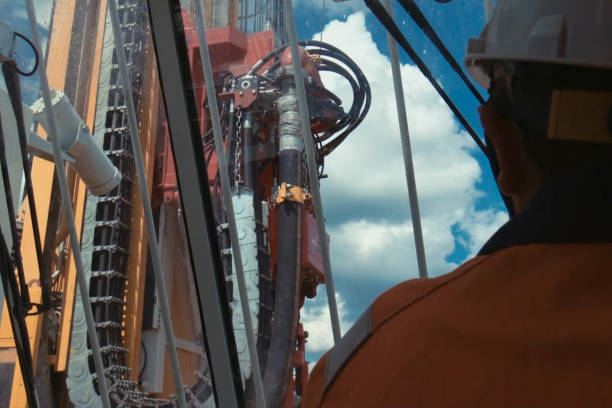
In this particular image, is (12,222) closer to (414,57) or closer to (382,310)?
(414,57)

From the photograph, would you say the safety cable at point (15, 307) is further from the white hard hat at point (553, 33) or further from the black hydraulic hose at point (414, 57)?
the white hard hat at point (553, 33)

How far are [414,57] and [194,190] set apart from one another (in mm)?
555

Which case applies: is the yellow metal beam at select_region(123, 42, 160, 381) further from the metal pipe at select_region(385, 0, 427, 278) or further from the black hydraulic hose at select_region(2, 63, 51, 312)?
the metal pipe at select_region(385, 0, 427, 278)

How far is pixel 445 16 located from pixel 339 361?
3.47 ft

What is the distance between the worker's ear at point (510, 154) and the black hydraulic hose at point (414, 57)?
2.15 feet

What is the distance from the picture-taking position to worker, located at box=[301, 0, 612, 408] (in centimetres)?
41

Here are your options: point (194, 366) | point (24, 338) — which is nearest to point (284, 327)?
point (194, 366)

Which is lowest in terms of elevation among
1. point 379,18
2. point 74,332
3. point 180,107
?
point 74,332

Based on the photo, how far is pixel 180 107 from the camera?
4.07 ft

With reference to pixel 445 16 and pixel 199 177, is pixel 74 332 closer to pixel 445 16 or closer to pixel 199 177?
pixel 199 177

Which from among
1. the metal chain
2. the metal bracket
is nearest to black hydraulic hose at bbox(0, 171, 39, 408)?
the metal chain

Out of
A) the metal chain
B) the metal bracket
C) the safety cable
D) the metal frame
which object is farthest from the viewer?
the metal bracket

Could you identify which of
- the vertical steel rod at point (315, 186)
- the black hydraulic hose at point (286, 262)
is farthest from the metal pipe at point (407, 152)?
the black hydraulic hose at point (286, 262)

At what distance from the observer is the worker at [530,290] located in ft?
1.33
